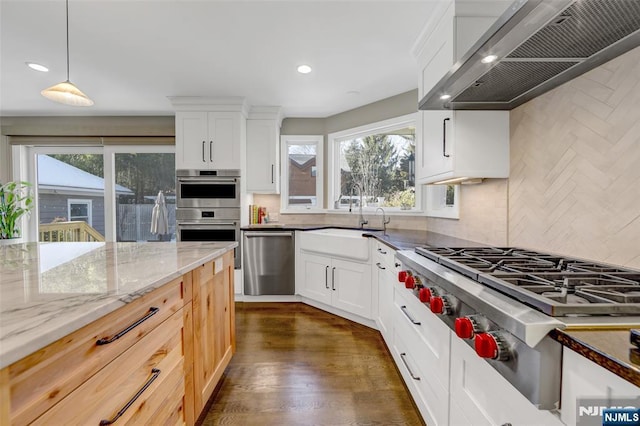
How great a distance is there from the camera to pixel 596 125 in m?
1.27

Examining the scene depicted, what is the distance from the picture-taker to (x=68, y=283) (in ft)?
3.11

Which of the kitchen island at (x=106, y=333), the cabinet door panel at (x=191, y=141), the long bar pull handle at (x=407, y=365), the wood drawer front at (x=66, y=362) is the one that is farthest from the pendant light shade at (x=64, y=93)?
the long bar pull handle at (x=407, y=365)

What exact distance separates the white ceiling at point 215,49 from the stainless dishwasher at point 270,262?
168 centimetres

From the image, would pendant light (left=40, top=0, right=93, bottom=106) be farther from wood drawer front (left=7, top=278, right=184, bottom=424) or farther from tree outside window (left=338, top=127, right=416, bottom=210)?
tree outside window (left=338, top=127, right=416, bottom=210)

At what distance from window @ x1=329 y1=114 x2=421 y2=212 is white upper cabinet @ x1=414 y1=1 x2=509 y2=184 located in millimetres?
1268

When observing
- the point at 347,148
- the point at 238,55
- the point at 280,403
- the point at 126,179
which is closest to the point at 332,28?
the point at 238,55

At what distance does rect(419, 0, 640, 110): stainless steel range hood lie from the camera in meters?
0.91

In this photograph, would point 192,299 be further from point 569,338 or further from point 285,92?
point 285,92

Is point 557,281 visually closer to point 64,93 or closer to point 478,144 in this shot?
point 478,144

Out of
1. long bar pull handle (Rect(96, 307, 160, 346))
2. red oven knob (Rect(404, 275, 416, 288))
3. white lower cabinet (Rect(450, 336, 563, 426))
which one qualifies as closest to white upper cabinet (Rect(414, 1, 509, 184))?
red oven knob (Rect(404, 275, 416, 288))

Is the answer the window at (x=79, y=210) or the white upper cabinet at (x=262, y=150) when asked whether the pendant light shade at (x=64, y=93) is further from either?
the window at (x=79, y=210)

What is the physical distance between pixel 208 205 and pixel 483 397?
11.2 ft

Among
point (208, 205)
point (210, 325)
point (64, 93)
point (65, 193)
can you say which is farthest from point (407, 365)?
point (65, 193)

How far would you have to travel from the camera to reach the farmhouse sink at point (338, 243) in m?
2.77
